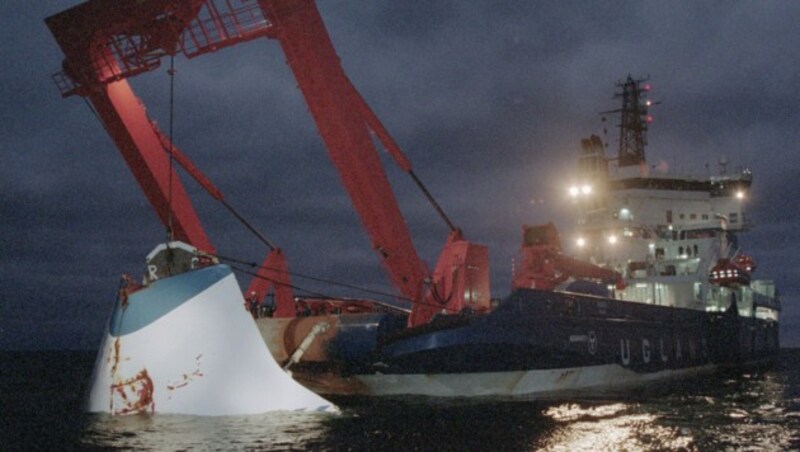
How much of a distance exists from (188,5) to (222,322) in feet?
22.1

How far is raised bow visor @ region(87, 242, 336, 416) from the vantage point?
1147 centimetres

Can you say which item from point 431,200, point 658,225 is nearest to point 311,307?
point 431,200

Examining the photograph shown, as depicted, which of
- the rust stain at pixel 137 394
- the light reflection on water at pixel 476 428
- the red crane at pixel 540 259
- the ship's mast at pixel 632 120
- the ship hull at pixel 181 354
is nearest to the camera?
the light reflection on water at pixel 476 428

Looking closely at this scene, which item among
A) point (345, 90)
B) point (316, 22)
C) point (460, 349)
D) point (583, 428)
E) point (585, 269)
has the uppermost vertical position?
point (316, 22)

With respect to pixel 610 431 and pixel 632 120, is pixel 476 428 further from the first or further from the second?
pixel 632 120

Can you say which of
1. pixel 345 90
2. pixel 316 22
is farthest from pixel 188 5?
pixel 345 90

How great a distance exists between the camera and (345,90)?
1559 cm

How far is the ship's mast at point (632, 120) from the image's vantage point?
117 feet

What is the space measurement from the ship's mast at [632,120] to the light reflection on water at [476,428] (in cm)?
2139

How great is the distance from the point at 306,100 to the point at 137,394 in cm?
695

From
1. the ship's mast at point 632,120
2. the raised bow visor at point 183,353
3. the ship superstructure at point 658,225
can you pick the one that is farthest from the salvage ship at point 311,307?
the ship's mast at point 632,120

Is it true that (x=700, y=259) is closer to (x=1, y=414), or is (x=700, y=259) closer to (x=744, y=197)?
(x=744, y=197)

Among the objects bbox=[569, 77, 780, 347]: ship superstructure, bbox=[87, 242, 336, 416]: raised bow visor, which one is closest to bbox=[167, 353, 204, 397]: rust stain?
bbox=[87, 242, 336, 416]: raised bow visor

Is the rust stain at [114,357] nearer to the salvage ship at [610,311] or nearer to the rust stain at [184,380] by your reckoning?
the rust stain at [184,380]
